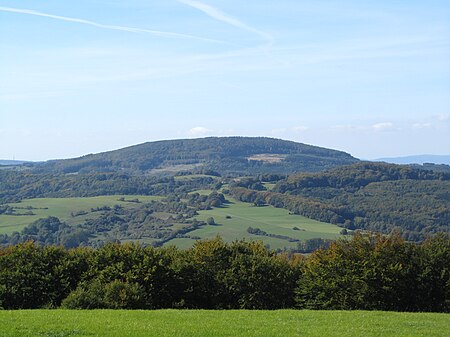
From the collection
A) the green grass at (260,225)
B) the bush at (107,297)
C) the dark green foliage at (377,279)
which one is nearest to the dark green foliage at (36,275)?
the bush at (107,297)

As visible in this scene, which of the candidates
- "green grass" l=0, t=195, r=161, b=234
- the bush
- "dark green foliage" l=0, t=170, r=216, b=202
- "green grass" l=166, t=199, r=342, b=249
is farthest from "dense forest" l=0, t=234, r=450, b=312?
"dark green foliage" l=0, t=170, r=216, b=202

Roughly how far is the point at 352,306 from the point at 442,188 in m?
103

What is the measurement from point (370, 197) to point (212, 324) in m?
113

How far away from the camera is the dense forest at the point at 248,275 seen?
91.9ft

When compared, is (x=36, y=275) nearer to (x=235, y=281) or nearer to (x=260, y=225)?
(x=235, y=281)

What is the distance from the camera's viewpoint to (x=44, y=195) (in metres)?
141

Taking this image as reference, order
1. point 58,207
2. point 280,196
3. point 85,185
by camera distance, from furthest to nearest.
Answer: point 85,185
point 280,196
point 58,207

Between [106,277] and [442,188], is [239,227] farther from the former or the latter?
[106,277]

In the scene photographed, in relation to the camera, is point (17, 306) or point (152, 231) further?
point (152, 231)

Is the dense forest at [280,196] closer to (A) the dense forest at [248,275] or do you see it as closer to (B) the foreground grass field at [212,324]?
(A) the dense forest at [248,275]

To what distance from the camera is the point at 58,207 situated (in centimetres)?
11631

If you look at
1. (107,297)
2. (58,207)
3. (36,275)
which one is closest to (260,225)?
(58,207)

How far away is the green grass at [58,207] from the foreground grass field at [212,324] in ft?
249

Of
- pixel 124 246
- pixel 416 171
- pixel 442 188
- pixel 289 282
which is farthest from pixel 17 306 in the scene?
pixel 416 171
